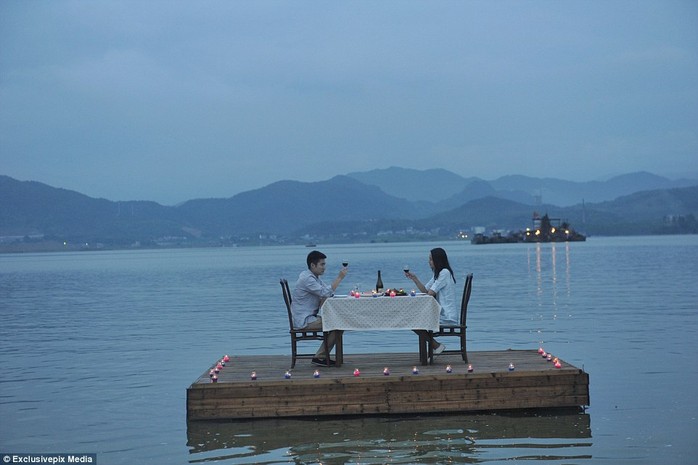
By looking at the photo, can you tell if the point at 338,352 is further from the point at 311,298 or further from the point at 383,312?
the point at 383,312

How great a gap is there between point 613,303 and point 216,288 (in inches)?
947

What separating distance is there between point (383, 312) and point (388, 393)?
1.13 meters

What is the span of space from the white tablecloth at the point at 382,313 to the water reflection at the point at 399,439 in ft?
4.05

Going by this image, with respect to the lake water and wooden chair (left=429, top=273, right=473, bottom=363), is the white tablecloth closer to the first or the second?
wooden chair (left=429, top=273, right=473, bottom=363)

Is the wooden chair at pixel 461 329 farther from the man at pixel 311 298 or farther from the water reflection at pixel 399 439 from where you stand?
the man at pixel 311 298

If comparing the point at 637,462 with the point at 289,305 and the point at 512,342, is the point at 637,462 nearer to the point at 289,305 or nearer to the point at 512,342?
the point at 289,305

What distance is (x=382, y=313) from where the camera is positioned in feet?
38.5

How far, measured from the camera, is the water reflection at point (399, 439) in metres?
9.55

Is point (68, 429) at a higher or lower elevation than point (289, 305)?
lower

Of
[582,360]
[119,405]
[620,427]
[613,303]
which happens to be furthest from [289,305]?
[613,303]

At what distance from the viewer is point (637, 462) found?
9.19m

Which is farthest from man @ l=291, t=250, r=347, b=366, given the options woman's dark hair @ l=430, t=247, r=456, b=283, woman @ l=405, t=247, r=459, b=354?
woman's dark hair @ l=430, t=247, r=456, b=283

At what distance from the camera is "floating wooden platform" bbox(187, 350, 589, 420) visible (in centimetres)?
1095

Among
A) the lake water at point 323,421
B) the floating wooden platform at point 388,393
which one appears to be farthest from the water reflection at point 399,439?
the floating wooden platform at point 388,393
